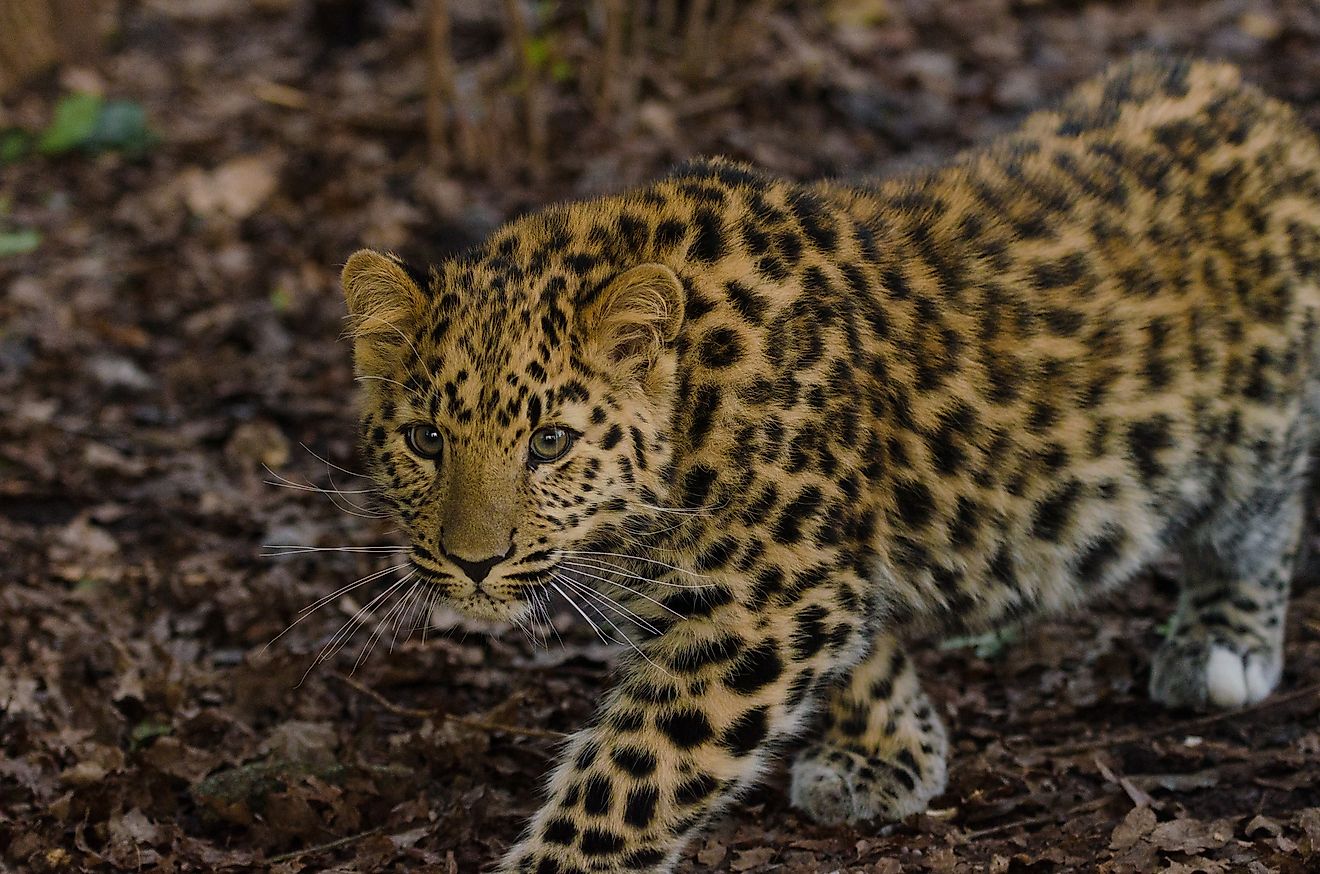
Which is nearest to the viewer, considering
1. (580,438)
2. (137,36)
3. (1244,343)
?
(580,438)

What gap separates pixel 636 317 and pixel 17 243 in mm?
6829

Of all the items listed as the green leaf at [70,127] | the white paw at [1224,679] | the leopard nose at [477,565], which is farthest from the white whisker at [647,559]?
the green leaf at [70,127]

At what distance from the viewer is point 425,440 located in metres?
4.31

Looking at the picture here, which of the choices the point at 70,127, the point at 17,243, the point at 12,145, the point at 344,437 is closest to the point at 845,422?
the point at 344,437

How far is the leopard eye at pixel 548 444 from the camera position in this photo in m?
4.20

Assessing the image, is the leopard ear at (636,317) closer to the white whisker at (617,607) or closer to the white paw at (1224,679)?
the white whisker at (617,607)

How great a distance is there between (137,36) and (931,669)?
411 inches

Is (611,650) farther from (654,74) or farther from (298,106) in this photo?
(298,106)

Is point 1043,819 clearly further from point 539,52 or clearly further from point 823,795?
point 539,52

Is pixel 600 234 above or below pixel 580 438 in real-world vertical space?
above

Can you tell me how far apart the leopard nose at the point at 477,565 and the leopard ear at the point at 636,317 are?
670 millimetres

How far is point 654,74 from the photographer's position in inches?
428

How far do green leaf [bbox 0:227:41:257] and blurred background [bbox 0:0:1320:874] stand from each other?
4cm

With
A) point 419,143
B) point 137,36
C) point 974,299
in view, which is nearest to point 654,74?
point 419,143
